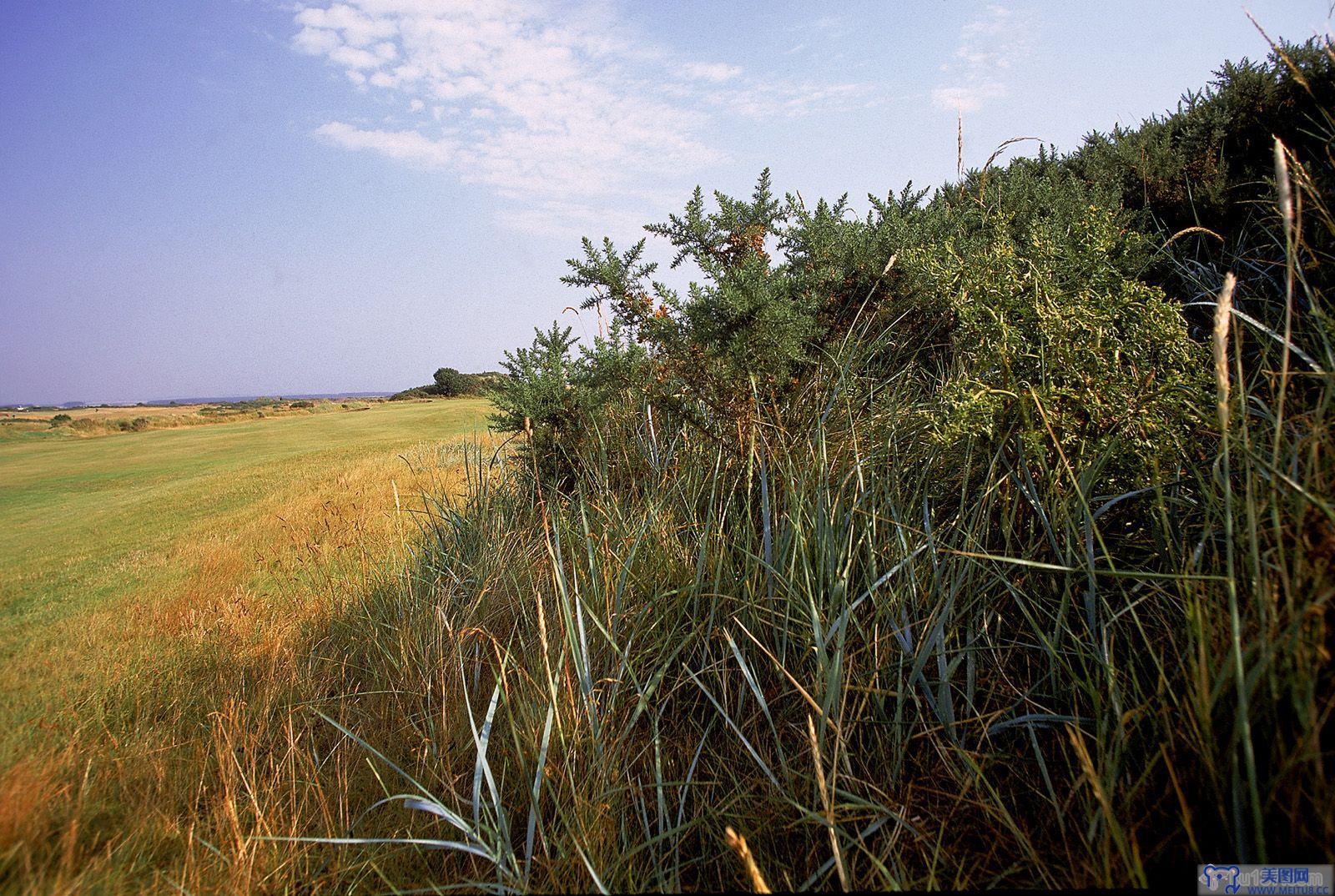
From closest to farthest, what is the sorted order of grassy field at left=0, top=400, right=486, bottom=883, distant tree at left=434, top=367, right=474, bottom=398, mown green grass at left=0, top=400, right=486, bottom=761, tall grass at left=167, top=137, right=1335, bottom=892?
tall grass at left=167, top=137, right=1335, bottom=892 < grassy field at left=0, top=400, right=486, bottom=883 < mown green grass at left=0, top=400, right=486, bottom=761 < distant tree at left=434, top=367, right=474, bottom=398

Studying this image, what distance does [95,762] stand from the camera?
5.98 ft

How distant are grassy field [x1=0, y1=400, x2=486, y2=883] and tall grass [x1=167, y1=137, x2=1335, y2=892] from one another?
1.24 feet

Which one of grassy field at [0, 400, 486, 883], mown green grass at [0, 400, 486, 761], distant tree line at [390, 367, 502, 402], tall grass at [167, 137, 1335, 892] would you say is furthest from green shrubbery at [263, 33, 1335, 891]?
distant tree line at [390, 367, 502, 402]

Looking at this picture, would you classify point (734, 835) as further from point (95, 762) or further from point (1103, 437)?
point (95, 762)

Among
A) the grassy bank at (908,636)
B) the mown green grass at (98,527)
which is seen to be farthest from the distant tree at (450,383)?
the grassy bank at (908,636)

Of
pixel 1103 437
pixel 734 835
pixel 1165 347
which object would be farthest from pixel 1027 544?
pixel 734 835

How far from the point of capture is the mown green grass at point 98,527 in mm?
2229

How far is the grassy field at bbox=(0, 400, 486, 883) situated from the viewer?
1.82 metres

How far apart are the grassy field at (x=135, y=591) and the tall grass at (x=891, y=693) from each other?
1.24 ft

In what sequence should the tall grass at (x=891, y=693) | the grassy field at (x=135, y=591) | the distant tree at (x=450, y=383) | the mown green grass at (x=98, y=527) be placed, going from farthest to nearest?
the distant tree at (x=450, y=383) < the mown green grass at (x=98, y=527) < the grassy field at (x=135, y=591) < the tall grass at (x=891, y=693)

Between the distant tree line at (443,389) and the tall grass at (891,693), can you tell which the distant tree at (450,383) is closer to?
the distant tree line at (443,389)

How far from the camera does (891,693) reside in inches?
58.0

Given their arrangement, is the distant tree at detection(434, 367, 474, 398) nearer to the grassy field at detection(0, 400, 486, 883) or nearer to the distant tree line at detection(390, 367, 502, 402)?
the distant tree line at detection(390, 367, 502, 402)

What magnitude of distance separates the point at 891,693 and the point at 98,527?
5615 millimetres
